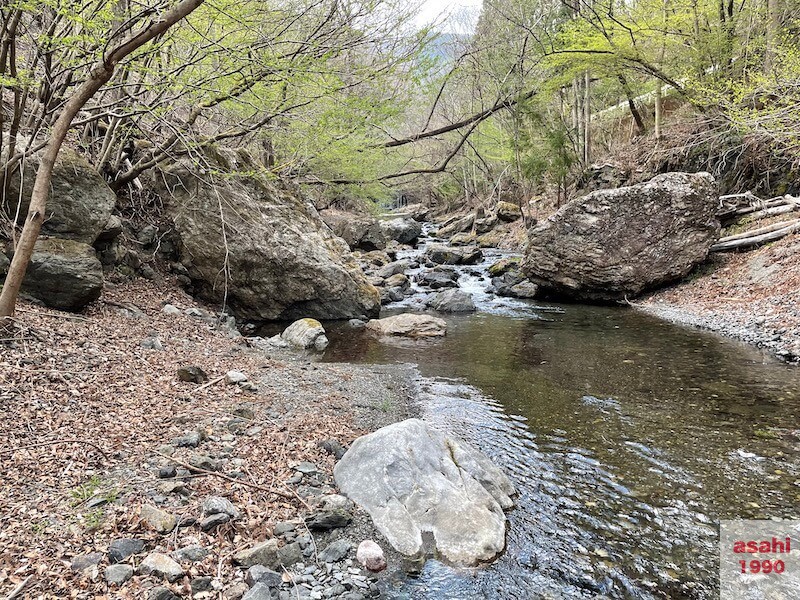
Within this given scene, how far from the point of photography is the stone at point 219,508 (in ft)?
9.99

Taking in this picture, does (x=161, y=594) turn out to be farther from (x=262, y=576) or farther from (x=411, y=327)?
(x=411, y=327)

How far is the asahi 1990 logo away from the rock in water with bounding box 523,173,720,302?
985 cm

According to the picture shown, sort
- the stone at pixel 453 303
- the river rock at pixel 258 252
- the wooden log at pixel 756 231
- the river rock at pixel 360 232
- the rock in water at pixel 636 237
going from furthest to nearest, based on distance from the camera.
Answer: the river rock at pixel 360 232 → the stone at pixel 453 303 → the rock in water at pixel 636 237 → the wooden log at pixel 756 231 → the river rock at pixel 258 252

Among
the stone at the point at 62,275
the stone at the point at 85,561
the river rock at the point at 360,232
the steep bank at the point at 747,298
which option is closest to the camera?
the stone at the point at 85,561

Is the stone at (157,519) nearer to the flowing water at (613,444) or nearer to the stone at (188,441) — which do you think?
the stone at (188,441)

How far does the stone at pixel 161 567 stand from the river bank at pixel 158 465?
1 cm

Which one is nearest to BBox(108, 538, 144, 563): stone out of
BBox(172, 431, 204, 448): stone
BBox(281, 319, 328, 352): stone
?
BBox(172, 431, 204, 448): stone

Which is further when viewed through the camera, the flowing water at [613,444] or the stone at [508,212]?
the stone at [508,212]

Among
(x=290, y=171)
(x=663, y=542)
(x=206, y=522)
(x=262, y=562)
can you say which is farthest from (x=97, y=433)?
(x=290, y=171)

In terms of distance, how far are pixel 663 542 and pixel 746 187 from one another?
1451cm

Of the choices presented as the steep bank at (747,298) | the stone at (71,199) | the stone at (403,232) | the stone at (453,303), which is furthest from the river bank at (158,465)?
the stone at (403,232)

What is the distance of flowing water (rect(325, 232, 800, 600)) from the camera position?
314 centimetres

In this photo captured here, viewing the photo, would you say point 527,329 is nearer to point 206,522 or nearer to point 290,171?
point 290,171

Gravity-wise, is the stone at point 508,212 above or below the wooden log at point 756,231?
above
